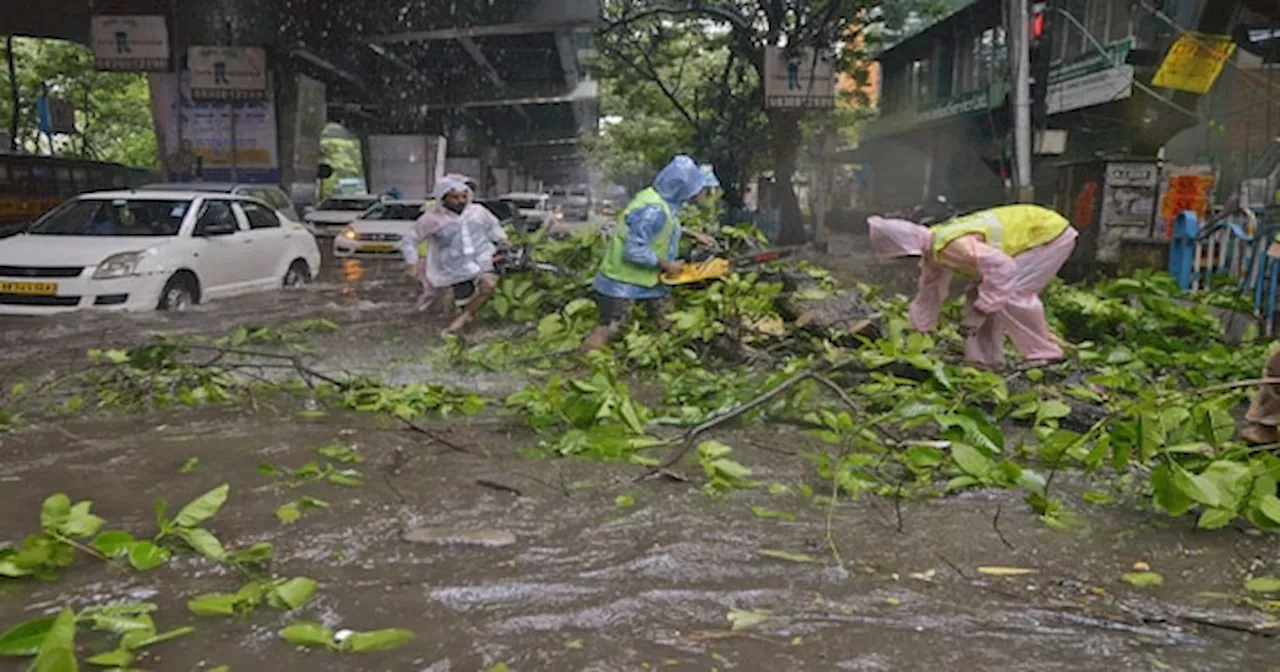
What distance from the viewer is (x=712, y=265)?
722 centimetres

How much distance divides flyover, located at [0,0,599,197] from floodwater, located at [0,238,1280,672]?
18042 mm

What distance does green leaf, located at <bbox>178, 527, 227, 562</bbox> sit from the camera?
3.01m

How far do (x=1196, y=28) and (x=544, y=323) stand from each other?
27.0 ft

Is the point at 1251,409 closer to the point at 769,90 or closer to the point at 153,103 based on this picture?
the point at 769,90

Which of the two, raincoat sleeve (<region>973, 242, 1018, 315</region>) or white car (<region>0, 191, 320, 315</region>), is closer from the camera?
raincoat sleeve (<region>973, 242, 1018, 315</region>)

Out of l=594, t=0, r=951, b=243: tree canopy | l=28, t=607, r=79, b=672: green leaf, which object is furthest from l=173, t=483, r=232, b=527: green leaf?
l=594, t=0, r=951, b=243: tree canopy

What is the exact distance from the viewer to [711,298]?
707 cm

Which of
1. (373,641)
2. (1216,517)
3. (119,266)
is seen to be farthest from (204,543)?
(119,266)

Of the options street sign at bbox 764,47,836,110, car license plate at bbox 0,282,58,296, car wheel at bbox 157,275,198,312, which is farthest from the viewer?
street sign at bbox 764,47,836,110

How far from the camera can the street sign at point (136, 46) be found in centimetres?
1916

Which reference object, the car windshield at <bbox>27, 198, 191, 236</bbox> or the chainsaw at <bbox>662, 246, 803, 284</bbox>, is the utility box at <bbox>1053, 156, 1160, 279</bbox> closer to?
the chainsaw at <bbox>662, 246, 803, 284</bbox>

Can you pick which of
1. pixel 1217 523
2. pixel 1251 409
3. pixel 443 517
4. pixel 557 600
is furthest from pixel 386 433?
pixel 1251 409

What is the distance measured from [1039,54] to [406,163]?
2152cm

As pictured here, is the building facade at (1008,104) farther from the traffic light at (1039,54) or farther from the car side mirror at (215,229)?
the car side mirror at (215,229)
